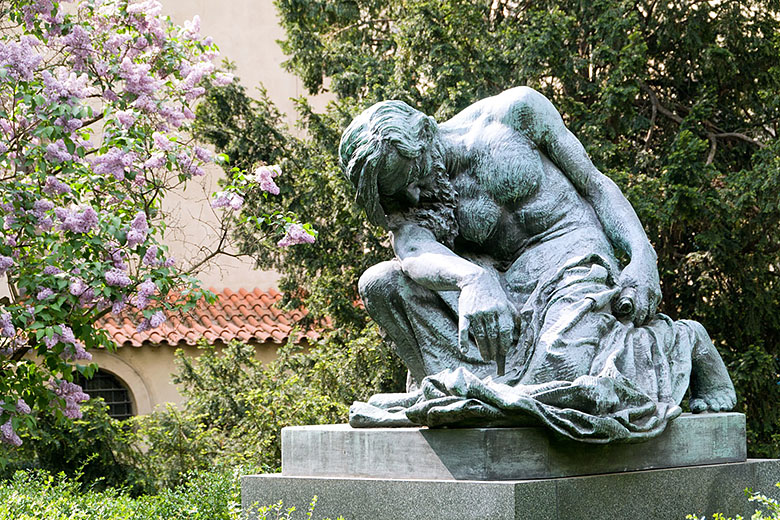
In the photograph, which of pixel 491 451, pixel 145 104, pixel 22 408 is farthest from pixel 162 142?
pixel 491 451

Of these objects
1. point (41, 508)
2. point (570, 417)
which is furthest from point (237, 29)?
point (570, 417)

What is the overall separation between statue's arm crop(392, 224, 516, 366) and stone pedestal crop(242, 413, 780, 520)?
366 mm

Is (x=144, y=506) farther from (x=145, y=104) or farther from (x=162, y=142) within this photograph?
(x=145, y=104)

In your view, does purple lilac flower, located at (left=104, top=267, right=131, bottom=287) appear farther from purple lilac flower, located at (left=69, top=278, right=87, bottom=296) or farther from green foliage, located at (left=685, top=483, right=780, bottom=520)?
green foliage, located at (left=685, top=483, right=780, bottom=520)

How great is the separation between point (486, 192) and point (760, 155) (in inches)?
258

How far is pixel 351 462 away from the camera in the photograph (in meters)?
4.01

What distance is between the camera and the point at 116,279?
22.3ft

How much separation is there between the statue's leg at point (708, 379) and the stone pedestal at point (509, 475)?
115 mm

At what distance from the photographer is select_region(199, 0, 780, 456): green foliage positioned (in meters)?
10.3

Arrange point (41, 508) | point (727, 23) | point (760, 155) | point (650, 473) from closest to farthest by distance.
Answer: point (650, 473) → point (41, 508) → point (760, 155) → point (727, 23)

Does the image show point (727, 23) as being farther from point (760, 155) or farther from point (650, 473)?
point (650, 473)

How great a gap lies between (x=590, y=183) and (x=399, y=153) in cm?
84

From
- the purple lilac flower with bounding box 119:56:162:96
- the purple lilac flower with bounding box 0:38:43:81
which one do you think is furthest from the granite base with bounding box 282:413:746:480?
the purple lilac flower with bounding box 119:56:162:96

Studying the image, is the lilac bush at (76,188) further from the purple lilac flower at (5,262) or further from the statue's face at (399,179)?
the statue's face at (399,179)
